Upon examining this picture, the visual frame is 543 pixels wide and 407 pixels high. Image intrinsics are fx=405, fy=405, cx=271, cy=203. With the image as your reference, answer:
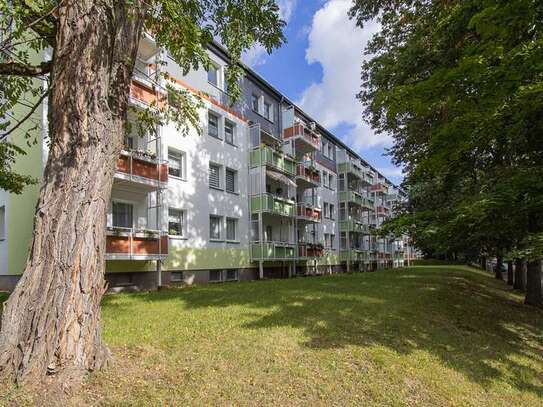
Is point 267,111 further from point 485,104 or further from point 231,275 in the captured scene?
point 485,104

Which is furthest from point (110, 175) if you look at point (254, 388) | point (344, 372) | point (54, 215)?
point (344, 372)

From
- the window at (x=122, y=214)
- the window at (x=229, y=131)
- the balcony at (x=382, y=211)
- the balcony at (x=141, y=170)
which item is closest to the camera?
the balcony at (x=141, y=170)

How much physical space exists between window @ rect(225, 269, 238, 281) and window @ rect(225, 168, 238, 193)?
446 centimetres

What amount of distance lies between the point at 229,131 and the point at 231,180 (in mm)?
2792

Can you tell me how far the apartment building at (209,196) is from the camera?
15.8 m

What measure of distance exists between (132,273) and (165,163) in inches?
183

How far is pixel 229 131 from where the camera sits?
23.0m

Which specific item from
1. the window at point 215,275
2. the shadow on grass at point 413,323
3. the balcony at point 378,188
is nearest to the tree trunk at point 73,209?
the shadow on grass at point 413,323

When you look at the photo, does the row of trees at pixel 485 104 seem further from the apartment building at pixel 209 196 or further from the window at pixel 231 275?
the window at pixel 231 275

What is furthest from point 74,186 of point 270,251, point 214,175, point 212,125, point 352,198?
point 352,198

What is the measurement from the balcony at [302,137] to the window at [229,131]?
636cm

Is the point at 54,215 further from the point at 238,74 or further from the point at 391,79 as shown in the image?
the point at 391,79

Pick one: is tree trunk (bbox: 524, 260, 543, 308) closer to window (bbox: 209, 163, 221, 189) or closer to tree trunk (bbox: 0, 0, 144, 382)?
window (bbox: 209, 163, 221, 189)

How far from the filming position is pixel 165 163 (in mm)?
16672
